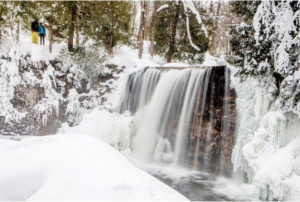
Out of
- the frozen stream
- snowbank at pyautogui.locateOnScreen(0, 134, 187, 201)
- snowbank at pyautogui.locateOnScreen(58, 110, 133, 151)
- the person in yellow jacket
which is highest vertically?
the person in yellow jacket

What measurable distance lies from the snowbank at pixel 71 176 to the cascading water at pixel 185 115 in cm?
497

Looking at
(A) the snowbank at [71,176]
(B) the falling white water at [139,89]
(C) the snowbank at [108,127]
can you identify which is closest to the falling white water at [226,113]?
(B) the falling white water at [139,89]

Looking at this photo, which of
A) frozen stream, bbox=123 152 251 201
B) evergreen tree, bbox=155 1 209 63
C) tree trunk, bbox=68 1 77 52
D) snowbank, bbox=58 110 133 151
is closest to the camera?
frozen stream, bbox=123 152 251 201

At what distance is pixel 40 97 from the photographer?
400 inches

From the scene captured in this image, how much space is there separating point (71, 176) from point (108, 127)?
7040mm

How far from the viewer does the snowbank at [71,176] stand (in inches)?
89.9

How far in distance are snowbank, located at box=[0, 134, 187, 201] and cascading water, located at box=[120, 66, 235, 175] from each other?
4.97 meters

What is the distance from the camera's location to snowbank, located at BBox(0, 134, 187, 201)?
2.28 m

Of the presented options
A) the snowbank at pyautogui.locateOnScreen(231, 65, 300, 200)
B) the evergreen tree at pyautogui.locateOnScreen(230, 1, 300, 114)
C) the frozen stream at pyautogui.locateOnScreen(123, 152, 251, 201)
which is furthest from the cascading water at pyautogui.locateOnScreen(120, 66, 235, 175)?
the evergreen tree at pyautogui.locateOnScreen(230, 1, 300, 114)

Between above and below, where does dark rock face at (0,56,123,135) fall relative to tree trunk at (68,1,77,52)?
below

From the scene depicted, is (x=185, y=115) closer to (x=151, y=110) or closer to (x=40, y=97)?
(x=151, y=110)

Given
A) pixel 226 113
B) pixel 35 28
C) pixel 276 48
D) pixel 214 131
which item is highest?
pixel 35 28

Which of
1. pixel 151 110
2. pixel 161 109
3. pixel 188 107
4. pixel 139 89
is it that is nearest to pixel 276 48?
pixel 188 107

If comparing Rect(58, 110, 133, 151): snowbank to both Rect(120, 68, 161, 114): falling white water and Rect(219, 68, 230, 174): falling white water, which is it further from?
Rect(219, 68, 230, 174): falling white water
